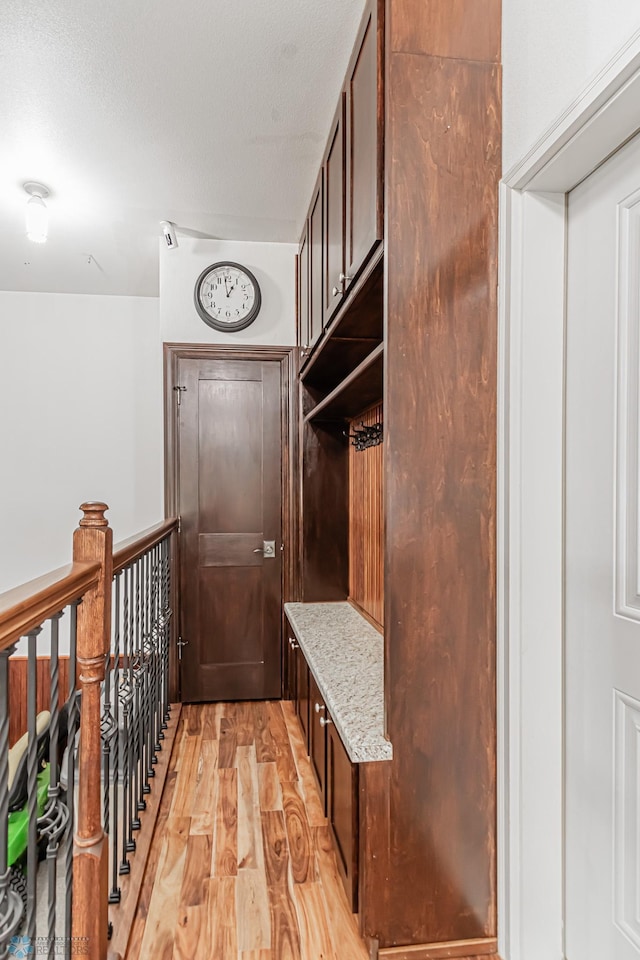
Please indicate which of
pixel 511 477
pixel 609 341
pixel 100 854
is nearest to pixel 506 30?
pixel 609 341

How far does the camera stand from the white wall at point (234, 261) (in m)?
3.59

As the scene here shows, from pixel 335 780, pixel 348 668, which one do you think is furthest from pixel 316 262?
pixel 335 780

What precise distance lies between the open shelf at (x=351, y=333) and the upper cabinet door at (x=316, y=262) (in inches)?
4.3

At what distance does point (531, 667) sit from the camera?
1572 millimetres

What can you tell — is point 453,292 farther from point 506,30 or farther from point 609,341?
point 506,30

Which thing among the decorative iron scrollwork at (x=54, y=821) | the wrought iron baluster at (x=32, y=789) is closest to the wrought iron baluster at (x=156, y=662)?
the decorative iron scrollwork at (x=54, y=821)

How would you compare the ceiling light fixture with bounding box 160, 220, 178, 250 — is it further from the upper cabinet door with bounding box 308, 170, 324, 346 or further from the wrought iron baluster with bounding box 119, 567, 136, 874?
the wrought iron baluster with bounding box 119, 567, 136, 874

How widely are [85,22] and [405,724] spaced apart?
2.29 m

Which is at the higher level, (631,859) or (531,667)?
(531,667)

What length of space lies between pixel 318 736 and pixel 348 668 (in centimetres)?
38

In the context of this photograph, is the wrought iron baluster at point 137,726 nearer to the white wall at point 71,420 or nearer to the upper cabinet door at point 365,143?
the upper cabinet door at point 365,143

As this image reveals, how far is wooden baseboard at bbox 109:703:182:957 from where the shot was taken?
1638 millimetres

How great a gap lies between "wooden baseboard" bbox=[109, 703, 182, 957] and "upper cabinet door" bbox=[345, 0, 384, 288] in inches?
77.9

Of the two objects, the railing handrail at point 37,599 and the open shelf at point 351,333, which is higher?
the open shelf at point 351,333
